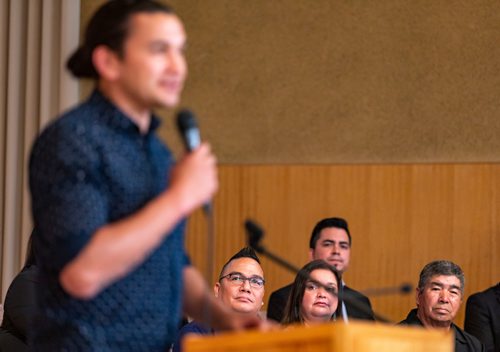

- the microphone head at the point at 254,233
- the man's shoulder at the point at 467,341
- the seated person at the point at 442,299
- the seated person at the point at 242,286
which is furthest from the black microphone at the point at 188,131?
the man's shoulder at the point at 467,341

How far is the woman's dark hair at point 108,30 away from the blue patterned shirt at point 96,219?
8 centimetres

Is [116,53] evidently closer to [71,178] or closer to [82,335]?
[71,178]

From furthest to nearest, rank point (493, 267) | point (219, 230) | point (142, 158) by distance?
point (219, 230), point (493, 267), point (142, 158)

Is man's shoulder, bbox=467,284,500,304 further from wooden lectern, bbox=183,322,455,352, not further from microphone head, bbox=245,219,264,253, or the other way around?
wooden lectern, bbox=183,322,455,352

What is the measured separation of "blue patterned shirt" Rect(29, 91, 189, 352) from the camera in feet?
6.97

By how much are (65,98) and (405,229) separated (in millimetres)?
2954

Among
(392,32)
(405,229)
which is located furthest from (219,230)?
(392,32)

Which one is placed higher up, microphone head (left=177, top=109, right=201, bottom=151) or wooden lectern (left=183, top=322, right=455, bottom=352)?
microphone head (left=177, top=109, right=201, bottom=151)

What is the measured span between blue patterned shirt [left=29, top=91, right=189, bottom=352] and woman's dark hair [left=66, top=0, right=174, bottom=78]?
0.26 ft

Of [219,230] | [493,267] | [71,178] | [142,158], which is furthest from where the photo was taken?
[219,230]

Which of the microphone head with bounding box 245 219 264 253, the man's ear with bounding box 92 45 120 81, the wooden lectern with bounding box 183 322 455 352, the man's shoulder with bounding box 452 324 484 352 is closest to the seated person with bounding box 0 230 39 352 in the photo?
the man's shoulder with bounding box 452 324 484 352

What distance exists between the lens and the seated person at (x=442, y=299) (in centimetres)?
632

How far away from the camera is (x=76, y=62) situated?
2322 mm

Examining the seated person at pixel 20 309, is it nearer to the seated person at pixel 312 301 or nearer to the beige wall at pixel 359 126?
the seated person at pixel 312 301
